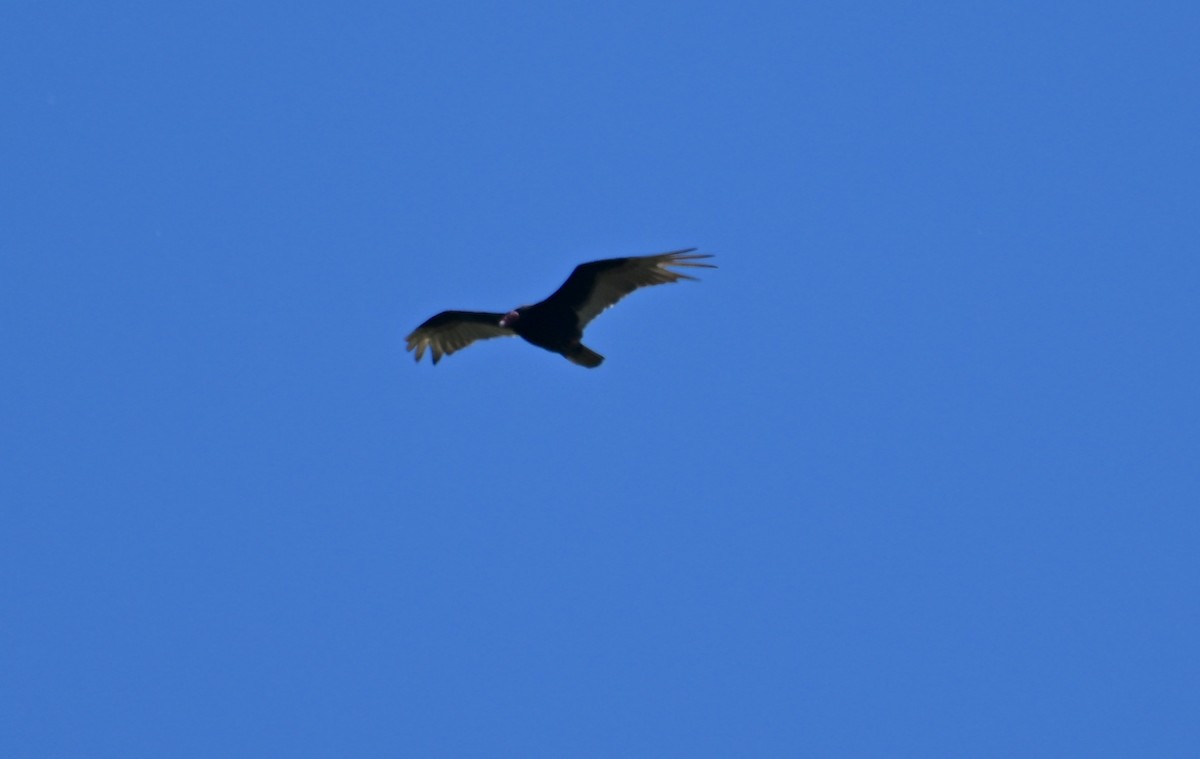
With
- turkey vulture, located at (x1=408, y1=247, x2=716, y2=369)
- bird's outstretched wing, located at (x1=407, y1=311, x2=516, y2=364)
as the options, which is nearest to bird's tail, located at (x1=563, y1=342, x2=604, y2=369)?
turkey vulture, located at (x1=408, y1=247, x2=716, y2=369)

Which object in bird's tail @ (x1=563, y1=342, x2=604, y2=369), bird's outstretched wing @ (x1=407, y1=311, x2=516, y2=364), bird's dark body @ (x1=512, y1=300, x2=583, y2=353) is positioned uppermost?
bird's outstretched wing @ (x1=407, y1=311, x2=516, y2=364)

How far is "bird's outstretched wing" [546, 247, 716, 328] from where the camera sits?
1731 cm

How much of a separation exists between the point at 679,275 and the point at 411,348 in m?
3.62

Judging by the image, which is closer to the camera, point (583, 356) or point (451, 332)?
point (583, 356)

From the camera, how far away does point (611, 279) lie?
57.6 feet

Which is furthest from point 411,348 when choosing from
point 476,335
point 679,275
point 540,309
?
point 679,275

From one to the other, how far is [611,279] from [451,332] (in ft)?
8.23

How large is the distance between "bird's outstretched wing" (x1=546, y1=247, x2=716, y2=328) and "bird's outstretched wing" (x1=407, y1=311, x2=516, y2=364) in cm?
128

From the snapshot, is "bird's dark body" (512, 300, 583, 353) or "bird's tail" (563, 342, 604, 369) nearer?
"bird's dark body" (512, 300, 583, 353)

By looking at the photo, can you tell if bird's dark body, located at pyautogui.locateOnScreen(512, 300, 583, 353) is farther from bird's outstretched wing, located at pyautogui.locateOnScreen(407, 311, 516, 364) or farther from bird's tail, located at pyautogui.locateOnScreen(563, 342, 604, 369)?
bird's outstretched wing, located at pyautogui.locateOnScreen(407, 311, 516, 364)

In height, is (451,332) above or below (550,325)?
above

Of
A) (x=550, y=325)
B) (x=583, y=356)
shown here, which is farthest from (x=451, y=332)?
(x=583, y=356)

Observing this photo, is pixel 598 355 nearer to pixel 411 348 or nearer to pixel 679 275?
pixel 679 275

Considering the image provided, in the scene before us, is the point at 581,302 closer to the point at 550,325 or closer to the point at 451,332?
the point at 550,325
